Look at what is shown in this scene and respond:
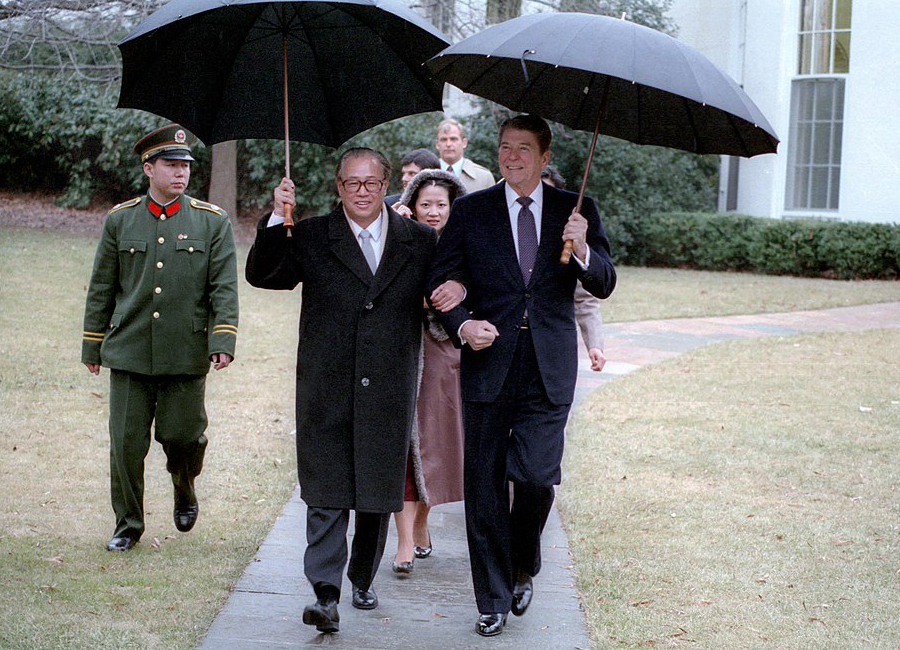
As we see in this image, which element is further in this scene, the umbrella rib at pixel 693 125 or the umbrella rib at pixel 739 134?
the umbrella rib at pixel 693 125

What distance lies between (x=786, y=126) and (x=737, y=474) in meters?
15.8

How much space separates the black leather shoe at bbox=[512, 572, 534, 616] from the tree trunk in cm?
1812

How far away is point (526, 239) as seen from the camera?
4621 mm

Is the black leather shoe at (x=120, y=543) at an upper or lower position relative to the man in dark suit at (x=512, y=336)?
lower

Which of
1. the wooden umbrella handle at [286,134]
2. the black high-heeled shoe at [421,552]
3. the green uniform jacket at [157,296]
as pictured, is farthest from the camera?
the black high-heeled shoe at [421,552]

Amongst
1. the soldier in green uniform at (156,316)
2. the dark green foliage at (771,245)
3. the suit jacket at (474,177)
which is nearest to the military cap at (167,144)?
the soldier in green uniform at (156,316)

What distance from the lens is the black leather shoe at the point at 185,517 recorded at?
5.64 m

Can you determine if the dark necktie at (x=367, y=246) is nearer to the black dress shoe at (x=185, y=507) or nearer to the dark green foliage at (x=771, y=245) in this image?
the black dress shoe at (x=185, y=507)

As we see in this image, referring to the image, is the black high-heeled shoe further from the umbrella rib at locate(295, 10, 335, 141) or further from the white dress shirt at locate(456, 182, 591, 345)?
the umbrella rib at locate(295, 10, 335, 141)

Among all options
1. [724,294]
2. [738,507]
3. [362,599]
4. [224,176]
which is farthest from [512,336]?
[224,176]

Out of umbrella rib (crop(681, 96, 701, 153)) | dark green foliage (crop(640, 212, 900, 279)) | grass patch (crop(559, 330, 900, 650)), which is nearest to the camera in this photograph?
umbrella rib (crop(681, 96, 701, 153))

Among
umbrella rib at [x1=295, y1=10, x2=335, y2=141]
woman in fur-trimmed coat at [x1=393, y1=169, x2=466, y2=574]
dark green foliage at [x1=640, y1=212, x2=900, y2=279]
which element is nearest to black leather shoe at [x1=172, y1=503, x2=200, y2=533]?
woman in fur-trimmed coat at [x1=393, y1=169, x2=466, y2=574]

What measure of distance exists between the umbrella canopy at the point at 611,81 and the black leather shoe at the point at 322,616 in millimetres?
2128

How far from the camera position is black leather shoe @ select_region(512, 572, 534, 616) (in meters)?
4.78
